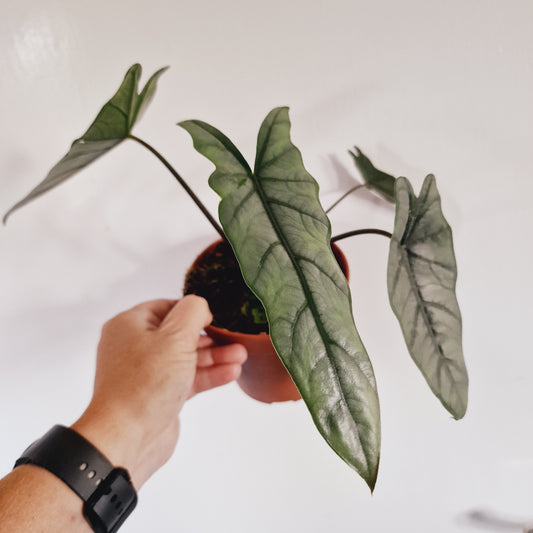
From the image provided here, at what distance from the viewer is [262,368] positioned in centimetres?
90

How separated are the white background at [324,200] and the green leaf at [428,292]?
336 millimetres

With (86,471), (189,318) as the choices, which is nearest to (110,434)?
(86,471)

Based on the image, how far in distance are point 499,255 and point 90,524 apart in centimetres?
90

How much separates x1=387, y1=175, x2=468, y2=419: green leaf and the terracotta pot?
0.15 m

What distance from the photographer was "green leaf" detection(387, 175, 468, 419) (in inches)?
25.4

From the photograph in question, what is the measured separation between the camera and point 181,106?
1036 millimetres

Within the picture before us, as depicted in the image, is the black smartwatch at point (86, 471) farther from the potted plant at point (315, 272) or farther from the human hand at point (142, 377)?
the potted plant at point (315, 272)

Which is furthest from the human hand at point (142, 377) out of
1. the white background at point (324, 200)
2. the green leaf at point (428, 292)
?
the green leaf at point (428, 292)

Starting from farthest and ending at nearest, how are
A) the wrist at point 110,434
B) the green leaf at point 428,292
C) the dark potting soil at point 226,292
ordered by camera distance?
the dark potting soil at point 226,292, the wrist at point 110,434, the green leaf at point 428,292

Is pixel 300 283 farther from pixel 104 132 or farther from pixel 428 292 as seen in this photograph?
pixel 104 132

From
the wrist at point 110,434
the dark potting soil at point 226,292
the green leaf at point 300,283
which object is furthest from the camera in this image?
the dark potting soil at point 226,292

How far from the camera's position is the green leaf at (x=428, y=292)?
2.12 feet

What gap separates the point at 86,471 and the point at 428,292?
0.55 m

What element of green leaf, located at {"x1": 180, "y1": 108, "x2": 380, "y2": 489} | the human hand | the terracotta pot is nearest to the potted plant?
green leaf, located at {"x1": 180, "y1": 108, "x2": 380, "y2": 489}
